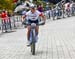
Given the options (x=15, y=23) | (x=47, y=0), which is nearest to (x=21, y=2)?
(x=47, y=0)

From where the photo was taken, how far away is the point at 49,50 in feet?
45.4

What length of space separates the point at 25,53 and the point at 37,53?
482 millimetres

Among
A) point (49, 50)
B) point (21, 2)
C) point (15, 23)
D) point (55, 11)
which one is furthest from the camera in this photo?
point (21, 2)

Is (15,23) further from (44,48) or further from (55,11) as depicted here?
(44,48)

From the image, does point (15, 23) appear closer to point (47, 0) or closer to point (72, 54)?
point (72, 54)

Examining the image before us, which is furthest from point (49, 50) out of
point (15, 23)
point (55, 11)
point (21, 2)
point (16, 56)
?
point (21, 2)

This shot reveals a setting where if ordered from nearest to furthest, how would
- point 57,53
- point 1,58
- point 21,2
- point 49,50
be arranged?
1. point 1,58
2. point 57,53
3. point 49,50
4. point 21,2

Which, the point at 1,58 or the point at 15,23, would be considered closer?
the point at 1,58

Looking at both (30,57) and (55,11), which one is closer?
(30,57)

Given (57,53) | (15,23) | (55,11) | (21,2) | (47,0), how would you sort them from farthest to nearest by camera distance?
(47,0) → (21,2) → (55,11) → (15,23) → (57,53)

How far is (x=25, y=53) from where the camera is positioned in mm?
13156

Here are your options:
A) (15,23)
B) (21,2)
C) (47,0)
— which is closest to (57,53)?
(15,23)

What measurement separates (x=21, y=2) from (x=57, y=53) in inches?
1194

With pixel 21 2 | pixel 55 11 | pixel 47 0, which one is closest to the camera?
pixel 55 11
